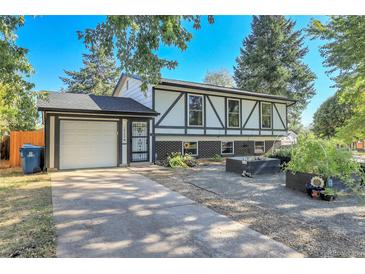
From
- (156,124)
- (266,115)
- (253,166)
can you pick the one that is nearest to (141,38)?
(253,166)

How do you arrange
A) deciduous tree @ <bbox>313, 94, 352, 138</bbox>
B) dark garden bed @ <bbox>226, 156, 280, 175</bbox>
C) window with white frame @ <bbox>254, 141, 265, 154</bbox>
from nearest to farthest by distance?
dark garden bed @ <bbox>226, 156, 280, 175</bbox>
window with white frame @ <bbox>254, 141, 265, 154</bbox>
deciduous tree @ <bbox>313, 94, 352, 138</bbox>

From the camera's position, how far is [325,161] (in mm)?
5594

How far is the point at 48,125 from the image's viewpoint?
8797 mm

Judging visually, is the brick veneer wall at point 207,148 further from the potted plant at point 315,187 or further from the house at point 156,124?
the potted plant at point 315,187

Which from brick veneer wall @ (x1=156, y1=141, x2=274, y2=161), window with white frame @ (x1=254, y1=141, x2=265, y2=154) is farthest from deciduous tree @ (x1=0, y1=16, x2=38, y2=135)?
window with white frame @ (x1=254, y1=141, x2=265, y2=154)

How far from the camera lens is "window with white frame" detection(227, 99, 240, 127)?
14102 millimetres

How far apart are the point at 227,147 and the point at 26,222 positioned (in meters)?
11.8

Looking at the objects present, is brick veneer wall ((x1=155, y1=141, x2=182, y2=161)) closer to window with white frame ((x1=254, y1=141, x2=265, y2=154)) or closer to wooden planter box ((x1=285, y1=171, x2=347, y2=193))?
window with white frame ((x1=254, y1=141, x2=265, y2=154))

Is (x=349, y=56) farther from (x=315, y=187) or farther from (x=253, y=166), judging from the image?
(x=315, y=187)

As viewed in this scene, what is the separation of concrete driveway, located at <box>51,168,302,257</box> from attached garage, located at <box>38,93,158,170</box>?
3963 millimetres

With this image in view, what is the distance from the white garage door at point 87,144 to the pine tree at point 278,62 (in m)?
18.7

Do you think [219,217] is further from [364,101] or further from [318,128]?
[318,128]

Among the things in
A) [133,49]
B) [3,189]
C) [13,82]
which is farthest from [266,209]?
[13,82]
